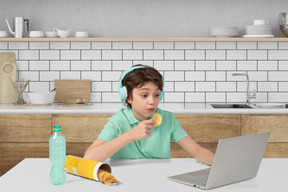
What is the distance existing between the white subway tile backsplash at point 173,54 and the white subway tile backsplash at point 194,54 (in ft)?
0.15

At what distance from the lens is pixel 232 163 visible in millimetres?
1476

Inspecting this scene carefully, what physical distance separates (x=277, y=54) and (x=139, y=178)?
271 centimetres

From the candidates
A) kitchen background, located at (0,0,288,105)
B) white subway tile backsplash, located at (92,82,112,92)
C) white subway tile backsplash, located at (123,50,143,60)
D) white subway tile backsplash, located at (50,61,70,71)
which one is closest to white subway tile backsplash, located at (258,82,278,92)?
kitchen background, located at (0,0,288,105)

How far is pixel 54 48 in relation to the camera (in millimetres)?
3904

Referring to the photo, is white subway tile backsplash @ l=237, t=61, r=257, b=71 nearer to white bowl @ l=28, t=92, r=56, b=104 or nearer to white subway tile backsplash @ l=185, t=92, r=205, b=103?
white subway tile backsplash @ l=185, t=92, r=205, b=103

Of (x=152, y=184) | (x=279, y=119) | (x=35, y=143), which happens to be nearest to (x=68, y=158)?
(x=152, y=184)

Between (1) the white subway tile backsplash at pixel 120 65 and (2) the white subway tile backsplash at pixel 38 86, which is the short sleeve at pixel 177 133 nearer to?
(1) the white subway tile backsplash at pixel 120 65

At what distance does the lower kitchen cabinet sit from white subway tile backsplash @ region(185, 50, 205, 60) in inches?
30.8

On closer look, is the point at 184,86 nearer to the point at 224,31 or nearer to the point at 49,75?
the point at 224,31

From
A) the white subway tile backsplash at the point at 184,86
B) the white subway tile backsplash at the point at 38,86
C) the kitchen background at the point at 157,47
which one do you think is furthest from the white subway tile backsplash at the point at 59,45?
the white subway tile backsplash at the point at 184,86

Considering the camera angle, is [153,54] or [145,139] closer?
[145,139]

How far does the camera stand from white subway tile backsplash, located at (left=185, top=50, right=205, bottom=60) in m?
3.90

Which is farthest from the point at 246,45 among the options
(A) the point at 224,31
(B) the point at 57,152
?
(B) the point at 57,152

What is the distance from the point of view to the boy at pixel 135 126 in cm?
188
